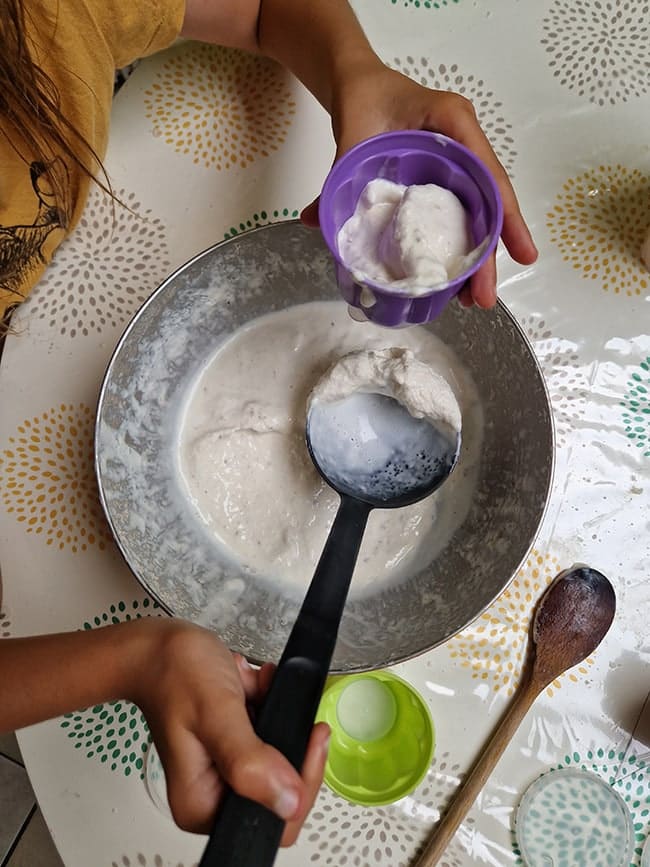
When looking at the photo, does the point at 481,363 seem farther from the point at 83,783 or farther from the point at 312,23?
the point at 83,783

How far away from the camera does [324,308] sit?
770 millimetres

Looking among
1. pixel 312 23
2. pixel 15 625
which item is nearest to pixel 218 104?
pixel 312 23

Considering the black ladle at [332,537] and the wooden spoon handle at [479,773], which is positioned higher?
the black ladle at [332,537]

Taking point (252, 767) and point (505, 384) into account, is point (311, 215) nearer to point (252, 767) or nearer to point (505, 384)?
point (505, 384)

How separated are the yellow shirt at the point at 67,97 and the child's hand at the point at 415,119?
21 centimetres

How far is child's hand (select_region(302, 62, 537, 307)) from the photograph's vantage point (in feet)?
1.91

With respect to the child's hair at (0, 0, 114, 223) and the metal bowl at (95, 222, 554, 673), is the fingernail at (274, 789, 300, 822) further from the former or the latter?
the child's hair at (0, 0, 114, 223)

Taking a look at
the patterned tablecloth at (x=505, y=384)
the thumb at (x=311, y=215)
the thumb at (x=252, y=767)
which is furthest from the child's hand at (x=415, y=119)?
the thumb at (x=252, y=767)

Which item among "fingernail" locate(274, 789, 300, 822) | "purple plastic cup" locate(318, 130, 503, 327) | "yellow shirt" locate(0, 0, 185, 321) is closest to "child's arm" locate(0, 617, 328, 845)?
"fingernail" locate(274, 789, 300, 822)

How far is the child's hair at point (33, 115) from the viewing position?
1.87 feet

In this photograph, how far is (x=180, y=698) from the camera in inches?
18.0

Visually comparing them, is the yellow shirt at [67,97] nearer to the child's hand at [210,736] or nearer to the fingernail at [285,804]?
the child's hand at [210,736]

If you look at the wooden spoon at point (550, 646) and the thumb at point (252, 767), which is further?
the wooden spoon at point (550, 646)

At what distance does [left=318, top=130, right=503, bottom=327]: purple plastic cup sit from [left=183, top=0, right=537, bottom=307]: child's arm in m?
0.04
